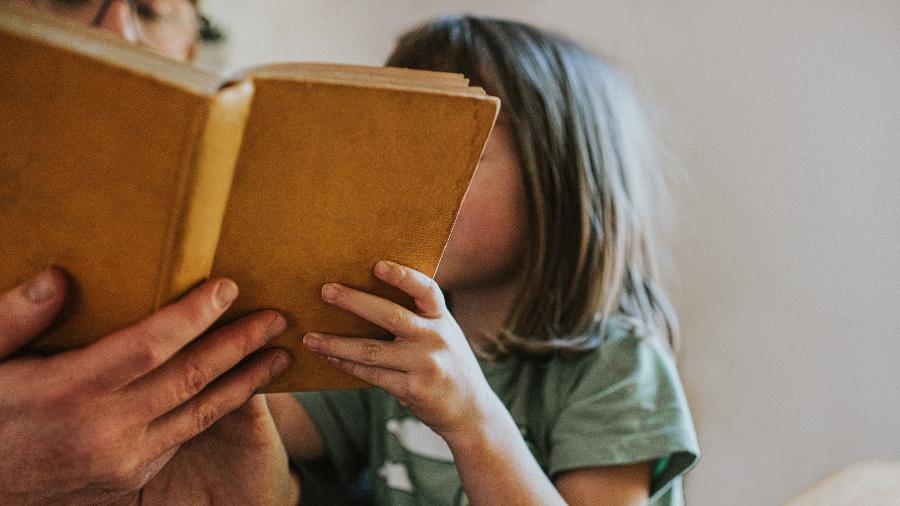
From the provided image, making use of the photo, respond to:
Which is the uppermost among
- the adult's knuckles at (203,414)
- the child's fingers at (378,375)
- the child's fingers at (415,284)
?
the child's fingers at (415,284)

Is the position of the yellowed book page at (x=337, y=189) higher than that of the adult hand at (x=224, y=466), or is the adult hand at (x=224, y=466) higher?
the yellowed book page at (x=337, y=189)

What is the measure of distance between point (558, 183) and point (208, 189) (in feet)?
1.62

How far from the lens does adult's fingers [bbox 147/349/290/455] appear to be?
0.45 metres

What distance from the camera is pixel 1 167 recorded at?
0.38 metres

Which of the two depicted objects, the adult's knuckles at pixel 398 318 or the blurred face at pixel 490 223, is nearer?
the adult's knuckles at pixel 398 318

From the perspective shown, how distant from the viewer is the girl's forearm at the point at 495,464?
0.56m

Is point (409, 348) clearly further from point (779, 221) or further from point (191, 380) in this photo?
point (779, 221)

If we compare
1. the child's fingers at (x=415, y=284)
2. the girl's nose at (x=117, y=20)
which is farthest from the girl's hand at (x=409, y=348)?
the girl's nose at (x=117, y=20)

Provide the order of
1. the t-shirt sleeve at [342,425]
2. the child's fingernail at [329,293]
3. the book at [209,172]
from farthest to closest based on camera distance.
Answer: the t-shirt sleeve at [342,425]
the child's fingernail at [329,293]
the book at [209,172]

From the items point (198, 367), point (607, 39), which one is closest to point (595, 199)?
point (607, 39)

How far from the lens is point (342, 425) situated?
91 cm

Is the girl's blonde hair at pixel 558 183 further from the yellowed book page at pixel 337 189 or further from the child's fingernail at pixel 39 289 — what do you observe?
the child's fingernail at pixel 39 289

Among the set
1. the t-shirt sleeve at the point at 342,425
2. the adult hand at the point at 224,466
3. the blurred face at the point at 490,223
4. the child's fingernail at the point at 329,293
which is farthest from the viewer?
the t-shirt sleeve at the point at 342,425

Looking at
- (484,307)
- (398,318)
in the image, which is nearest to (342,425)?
(484,307)
